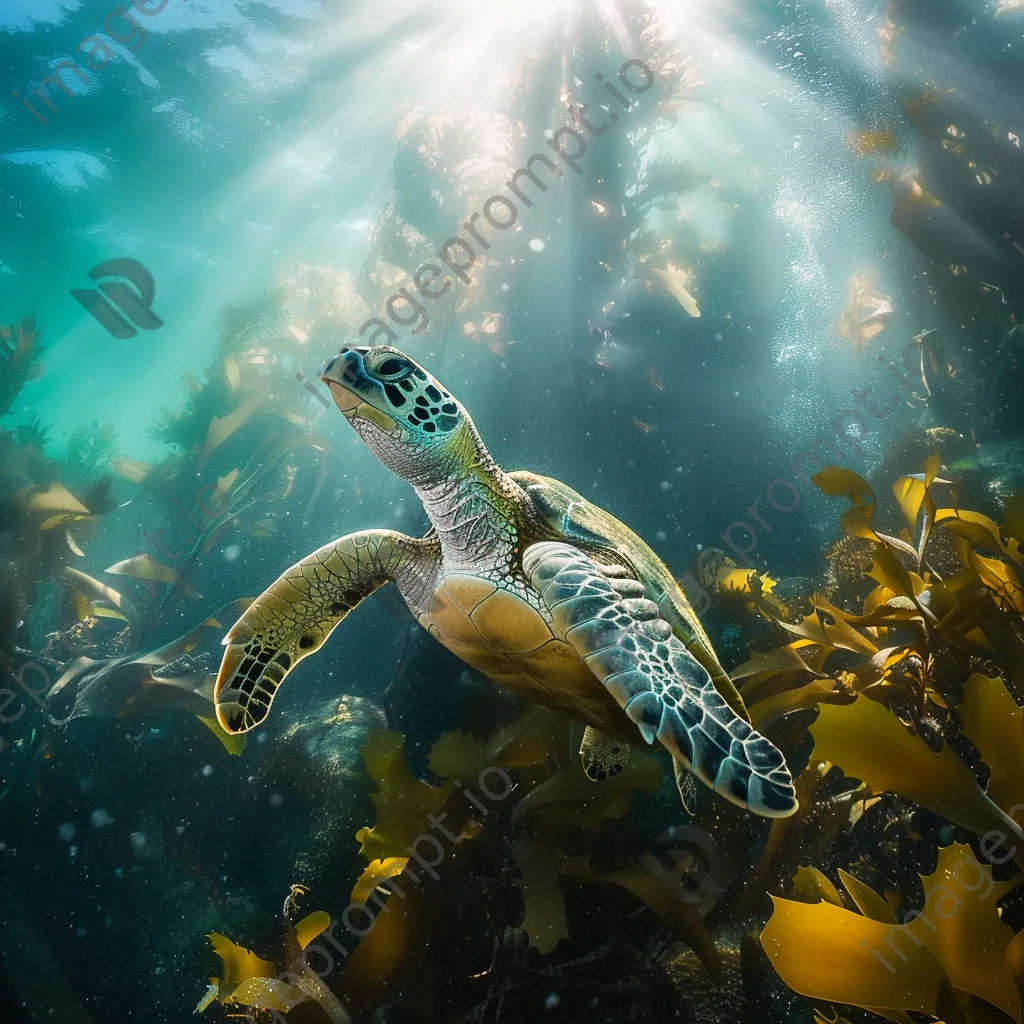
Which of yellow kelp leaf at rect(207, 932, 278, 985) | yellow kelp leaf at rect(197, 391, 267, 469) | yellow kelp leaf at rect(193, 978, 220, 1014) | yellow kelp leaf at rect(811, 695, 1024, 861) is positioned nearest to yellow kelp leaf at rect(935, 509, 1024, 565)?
yellow kelp leaf at rect(811, 695, 1024, 861)

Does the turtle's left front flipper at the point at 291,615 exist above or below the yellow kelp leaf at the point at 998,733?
below

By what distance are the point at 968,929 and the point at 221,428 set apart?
316 inches

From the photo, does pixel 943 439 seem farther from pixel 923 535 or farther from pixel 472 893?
pixel 472 893

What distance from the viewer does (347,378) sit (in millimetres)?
1682

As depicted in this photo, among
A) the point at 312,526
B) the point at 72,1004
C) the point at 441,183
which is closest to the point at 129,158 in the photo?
the point at 441,183

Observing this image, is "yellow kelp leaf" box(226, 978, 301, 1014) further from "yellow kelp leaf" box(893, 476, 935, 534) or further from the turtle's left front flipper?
"yellow kelp leaf" box(893, 476, 935, 534)

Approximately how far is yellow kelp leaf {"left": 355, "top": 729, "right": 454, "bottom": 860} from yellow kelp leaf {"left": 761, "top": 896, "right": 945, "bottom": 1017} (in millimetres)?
1540

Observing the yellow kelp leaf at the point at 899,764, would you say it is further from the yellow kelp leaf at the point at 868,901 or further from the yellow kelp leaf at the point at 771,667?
the yellow kelp leaf at the point at 771,667

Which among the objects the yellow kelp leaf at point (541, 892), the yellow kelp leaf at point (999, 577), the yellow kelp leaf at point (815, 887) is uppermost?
the yellow kelp leaf at point (999, 577)

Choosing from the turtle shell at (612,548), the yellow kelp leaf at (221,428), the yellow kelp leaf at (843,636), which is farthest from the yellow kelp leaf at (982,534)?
the yellow kelp leaf at (221,428)

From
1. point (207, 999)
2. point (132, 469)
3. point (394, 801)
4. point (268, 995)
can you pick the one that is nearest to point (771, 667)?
point (394, 801)

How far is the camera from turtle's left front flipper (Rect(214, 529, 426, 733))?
2021 mm

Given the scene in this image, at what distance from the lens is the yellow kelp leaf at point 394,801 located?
246 centimetres

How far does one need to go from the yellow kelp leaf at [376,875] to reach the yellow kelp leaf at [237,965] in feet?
1.33
